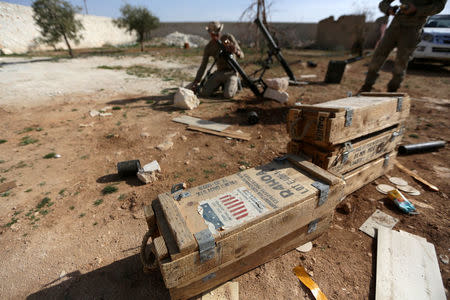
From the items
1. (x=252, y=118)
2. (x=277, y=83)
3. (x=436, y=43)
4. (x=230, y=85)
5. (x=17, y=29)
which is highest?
(x=17, y=29)

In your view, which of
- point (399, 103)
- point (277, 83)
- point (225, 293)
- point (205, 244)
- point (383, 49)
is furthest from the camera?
point (277, 83)

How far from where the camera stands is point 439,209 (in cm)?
279

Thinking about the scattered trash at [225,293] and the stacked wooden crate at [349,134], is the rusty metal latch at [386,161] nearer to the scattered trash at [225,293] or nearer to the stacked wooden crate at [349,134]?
the stacked wooden crate at [349,134]

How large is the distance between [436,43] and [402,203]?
10.2m

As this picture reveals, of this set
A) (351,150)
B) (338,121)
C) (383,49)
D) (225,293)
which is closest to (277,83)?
(383,49)

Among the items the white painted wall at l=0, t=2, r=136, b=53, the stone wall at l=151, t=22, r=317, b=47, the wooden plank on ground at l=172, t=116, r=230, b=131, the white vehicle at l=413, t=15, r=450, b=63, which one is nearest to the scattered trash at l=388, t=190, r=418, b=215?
the wooden plank on ground at l=172, t=116, r=230, b=131

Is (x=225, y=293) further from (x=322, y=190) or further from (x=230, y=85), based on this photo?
(x=230, y=85)

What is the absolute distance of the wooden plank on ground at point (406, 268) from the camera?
75.0 inches

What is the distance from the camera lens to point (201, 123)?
205 inches

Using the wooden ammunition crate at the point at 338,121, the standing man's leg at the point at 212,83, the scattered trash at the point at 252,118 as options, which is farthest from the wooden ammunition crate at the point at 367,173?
the standing man's leg at the point at 212,83

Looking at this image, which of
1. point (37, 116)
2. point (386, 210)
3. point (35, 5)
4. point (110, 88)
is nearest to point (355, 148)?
point (386, 210)

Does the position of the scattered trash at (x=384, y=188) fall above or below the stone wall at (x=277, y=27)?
below

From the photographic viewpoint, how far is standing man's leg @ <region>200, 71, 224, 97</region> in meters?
7.10

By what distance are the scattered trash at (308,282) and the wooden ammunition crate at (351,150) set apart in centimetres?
106
